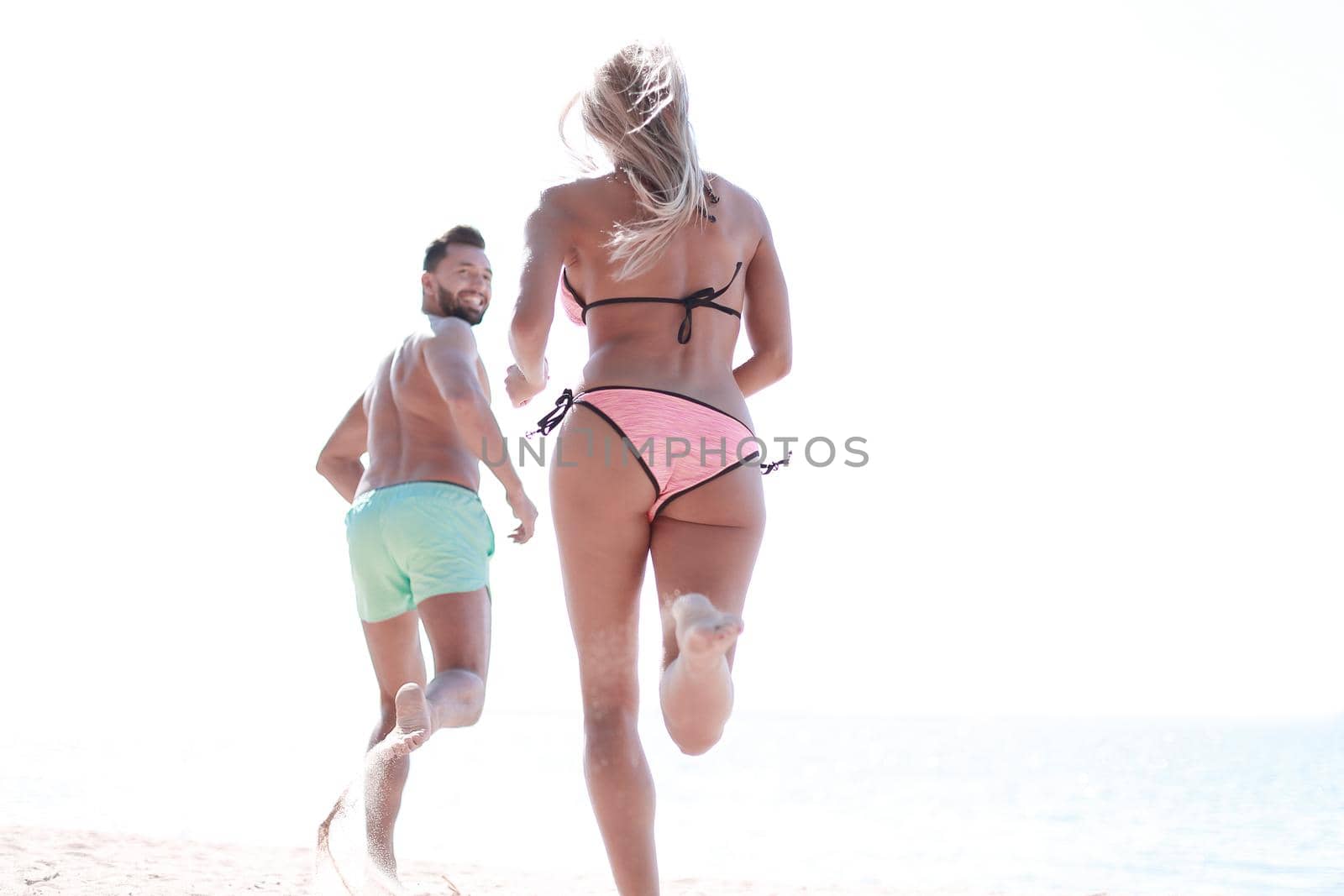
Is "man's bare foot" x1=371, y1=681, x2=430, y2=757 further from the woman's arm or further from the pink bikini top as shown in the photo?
the pink bikini top

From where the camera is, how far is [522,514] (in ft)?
10.7

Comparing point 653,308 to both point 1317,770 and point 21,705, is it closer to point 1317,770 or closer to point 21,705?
point 1317,770

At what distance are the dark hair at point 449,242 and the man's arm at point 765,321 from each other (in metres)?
1.43

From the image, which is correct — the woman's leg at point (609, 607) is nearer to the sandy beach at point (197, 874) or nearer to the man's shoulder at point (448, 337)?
the man's shoulder at point (448, 337)

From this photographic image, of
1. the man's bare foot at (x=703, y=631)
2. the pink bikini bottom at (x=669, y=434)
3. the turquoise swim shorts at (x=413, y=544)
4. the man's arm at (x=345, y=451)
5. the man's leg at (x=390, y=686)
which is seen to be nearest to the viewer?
the man's bare foot at (x=703, y=631)

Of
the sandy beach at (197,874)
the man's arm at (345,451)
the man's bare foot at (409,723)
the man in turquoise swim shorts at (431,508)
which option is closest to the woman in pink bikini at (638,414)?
the man's bare foot at (409,723)

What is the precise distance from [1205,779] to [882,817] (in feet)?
51.1

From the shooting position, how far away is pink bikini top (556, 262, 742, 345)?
220cm

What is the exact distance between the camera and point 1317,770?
31.5 metres

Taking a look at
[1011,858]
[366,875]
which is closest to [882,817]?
[1011,858]

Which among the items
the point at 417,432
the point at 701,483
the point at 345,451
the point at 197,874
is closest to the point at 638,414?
the point at 701,483

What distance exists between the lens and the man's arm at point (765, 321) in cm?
248

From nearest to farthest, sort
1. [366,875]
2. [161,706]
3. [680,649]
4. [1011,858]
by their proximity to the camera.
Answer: [680,649]
[366,875]
[1011,858]
[161,706]

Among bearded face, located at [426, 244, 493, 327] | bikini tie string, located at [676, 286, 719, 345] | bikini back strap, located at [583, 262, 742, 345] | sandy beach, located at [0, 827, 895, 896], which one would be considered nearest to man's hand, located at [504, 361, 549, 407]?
bikini back strap, located at [583, 262, 742, 345]
